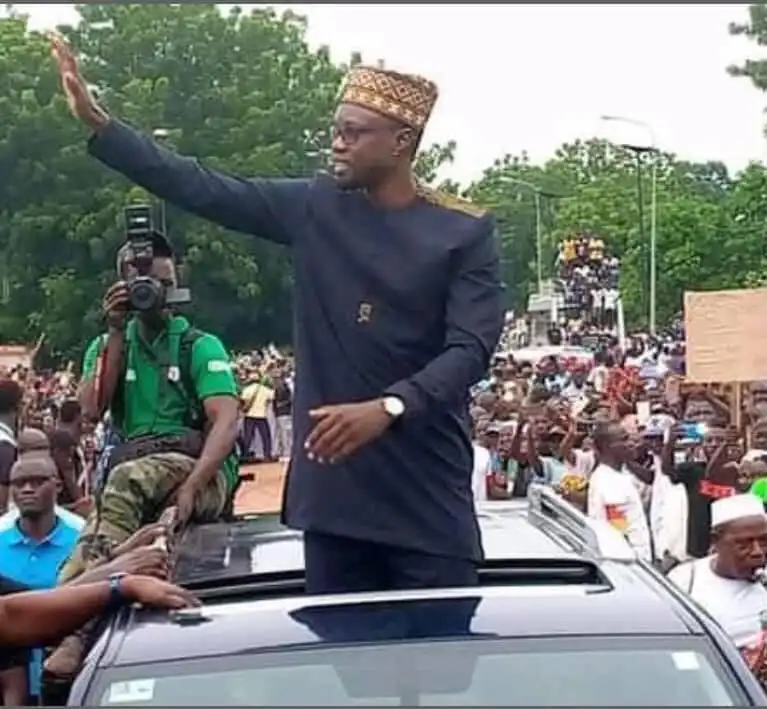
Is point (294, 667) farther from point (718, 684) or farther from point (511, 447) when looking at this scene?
point (511, 447)

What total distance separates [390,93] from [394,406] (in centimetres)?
70

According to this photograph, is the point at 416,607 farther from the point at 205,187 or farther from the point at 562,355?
the point at 562,355

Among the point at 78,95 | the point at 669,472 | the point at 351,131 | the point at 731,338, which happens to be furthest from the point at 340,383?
the point at 731,338

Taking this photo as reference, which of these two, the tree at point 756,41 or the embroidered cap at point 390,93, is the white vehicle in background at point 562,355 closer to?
the tree at point 756,41

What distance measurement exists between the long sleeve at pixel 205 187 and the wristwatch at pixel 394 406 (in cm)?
58

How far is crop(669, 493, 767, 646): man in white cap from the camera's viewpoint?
22.6ft

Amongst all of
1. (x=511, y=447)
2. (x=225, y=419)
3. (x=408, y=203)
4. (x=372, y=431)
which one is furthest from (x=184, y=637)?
(x=511, y=447)

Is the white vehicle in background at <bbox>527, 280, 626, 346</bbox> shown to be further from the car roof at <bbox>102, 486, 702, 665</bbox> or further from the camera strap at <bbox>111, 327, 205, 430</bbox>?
the car roof at <bbox>102, 486, 702, 665</bbox>

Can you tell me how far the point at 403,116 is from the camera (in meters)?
4.34

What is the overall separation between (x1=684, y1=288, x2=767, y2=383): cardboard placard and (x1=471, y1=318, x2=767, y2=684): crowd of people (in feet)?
1.05

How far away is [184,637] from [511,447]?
Result: 11321 mm

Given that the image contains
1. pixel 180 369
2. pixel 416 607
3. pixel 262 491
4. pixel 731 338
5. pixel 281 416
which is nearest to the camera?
pixel 416 607

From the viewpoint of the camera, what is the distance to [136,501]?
566 cm

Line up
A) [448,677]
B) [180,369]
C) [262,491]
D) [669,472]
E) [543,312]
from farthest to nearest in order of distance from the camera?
[543,312] < [262,491] < [669,472] < [180,369] < [448,677]
